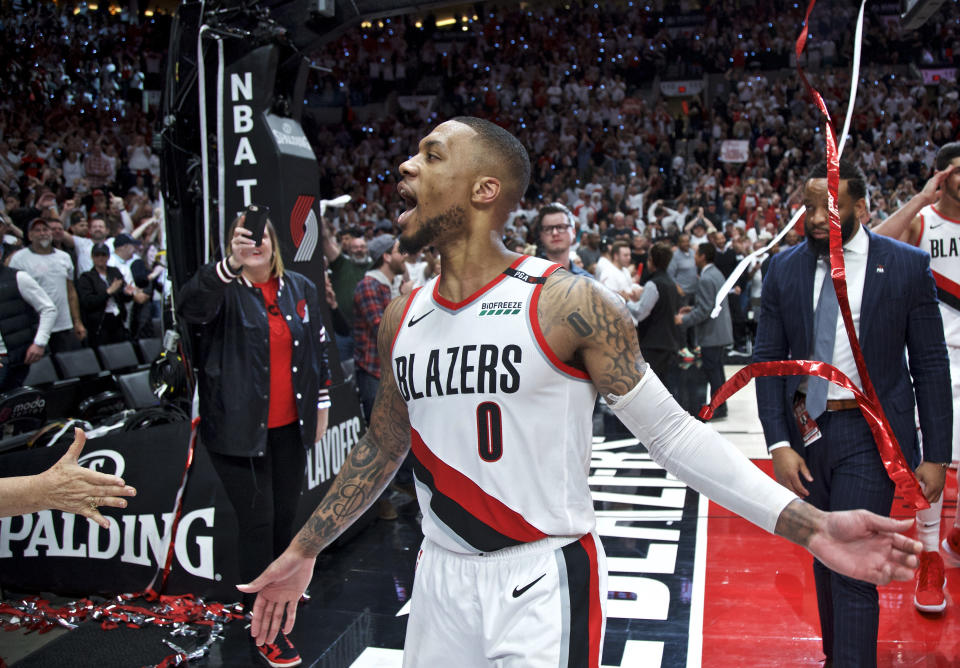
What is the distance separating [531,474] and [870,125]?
20962 millimetres

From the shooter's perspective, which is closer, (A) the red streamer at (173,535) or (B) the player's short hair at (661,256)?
(A) the red streamer at (173,535)

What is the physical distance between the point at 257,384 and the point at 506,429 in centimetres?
239

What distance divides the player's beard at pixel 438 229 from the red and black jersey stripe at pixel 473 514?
51 cm

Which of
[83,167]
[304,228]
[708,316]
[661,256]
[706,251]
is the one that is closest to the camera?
[304,228]

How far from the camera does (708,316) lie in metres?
8.83

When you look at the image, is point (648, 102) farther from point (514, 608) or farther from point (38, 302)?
point (514, 608)

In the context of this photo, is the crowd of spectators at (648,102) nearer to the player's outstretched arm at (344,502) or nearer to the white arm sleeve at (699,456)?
the player's outstretched arm at (344,502)

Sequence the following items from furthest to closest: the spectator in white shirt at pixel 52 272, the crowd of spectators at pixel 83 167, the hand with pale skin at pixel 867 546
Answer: the crowd of spectators at pixel 83 167 → the spectator in white shirt at pixel 52 272 → the hand with pale skin at pixel 867 546

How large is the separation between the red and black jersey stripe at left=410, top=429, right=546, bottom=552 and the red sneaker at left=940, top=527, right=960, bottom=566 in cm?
369

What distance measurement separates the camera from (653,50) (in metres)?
25.2

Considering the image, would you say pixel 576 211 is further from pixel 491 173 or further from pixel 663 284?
pixel 491 173

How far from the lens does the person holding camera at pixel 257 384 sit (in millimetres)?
4082

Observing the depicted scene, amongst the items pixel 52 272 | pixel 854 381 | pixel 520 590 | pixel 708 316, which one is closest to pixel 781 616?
pixel 854 381

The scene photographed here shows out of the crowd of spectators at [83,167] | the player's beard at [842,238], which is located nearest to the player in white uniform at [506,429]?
the player's beard at [842,238]
